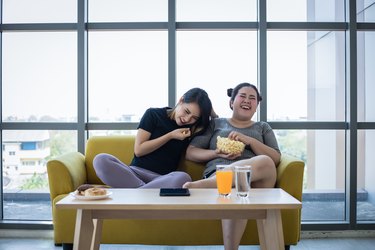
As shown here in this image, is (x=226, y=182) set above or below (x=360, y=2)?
below

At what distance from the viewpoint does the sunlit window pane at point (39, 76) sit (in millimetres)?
3268

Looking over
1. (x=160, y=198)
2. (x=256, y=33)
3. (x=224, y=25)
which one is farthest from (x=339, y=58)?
(x=160, y=198)

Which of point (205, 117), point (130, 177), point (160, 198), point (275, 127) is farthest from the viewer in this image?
point (275, 127)

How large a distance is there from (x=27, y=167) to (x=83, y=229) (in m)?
1.71

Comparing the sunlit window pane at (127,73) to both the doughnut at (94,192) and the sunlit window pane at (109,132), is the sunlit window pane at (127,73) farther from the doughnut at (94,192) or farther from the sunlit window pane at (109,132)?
the doughnut at (94,192)

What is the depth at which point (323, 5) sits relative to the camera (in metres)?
Answer: 3.22

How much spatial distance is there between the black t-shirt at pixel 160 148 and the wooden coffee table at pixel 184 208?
0.82m

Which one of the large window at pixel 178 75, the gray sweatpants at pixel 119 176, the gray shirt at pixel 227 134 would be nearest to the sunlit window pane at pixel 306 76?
the large window at pixel 178 75

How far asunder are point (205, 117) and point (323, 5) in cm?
135

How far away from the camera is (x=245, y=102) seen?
2775mm

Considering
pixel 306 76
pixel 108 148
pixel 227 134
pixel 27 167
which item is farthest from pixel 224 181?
pixel 27 167

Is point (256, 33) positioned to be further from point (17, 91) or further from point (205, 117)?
point (17, 91)

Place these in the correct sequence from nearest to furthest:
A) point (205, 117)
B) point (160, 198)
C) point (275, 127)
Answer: point (160, 198) < point (205, 117) < point (275, 127)

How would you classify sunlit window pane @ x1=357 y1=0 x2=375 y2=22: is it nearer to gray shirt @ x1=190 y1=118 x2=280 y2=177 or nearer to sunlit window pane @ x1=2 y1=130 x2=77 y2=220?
gray shirt @ x1=190 y1=118 x2=280 y2=177
